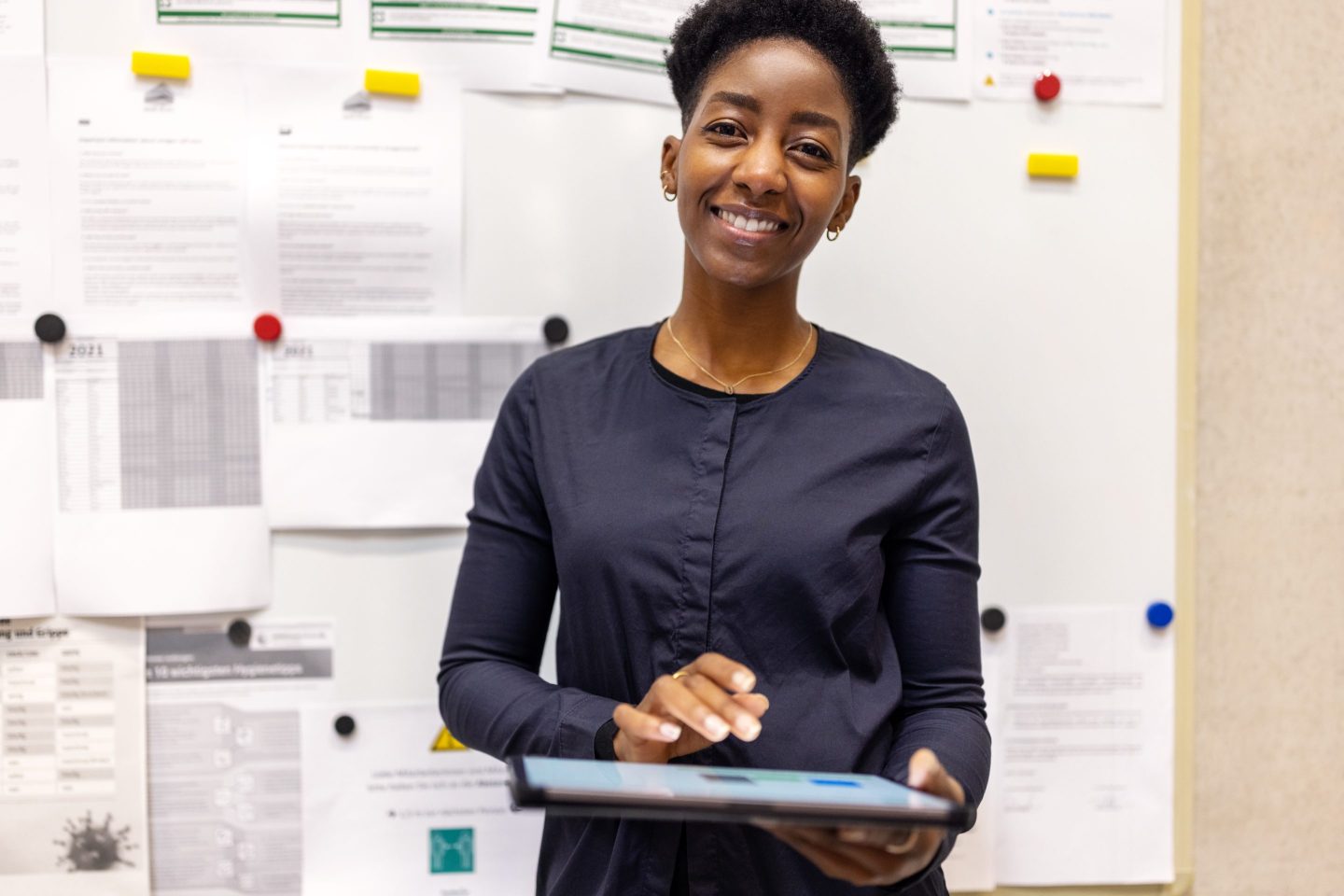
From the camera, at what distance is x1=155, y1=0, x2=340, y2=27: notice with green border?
1007mm

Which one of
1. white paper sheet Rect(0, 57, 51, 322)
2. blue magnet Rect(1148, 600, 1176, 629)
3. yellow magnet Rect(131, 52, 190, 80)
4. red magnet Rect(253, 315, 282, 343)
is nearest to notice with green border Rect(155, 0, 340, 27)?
yellow magnet Rect(131, 52, 190, 80)

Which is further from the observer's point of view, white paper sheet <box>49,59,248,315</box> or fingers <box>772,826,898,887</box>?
white paper sheet <box>49,59,248,315</box>

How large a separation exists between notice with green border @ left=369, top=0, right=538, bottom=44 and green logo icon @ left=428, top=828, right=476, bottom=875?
81cm

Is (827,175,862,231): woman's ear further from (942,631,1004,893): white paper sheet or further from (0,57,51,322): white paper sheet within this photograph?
(0,57,51,322): white paper sheet

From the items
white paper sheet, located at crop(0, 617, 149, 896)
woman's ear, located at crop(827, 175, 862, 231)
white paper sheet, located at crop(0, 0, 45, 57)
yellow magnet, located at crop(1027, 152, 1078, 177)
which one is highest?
white paper sheet, located at crop(0, 0, 45, 57)

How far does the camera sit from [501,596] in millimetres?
847

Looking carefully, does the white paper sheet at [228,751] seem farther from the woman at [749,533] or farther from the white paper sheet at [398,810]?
the woman at [749,533]

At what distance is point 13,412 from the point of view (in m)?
1.02

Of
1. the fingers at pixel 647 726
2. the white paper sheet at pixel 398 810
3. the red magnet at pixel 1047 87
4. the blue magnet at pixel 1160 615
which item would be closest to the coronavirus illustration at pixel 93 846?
the white paper sheet at pixel 398 810

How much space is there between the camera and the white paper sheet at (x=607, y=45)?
3.41 feet

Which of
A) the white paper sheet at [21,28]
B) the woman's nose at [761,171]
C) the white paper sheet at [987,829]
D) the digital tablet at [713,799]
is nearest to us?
the digital tablet at [713,799]

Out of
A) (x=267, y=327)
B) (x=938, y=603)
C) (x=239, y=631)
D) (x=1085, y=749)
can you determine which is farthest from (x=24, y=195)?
(x=1085, y=749)

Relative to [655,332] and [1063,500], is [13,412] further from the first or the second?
[1063,500]

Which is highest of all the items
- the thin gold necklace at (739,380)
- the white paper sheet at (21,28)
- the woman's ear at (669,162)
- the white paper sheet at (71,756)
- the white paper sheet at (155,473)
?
the white paper sheet at (21,28)
